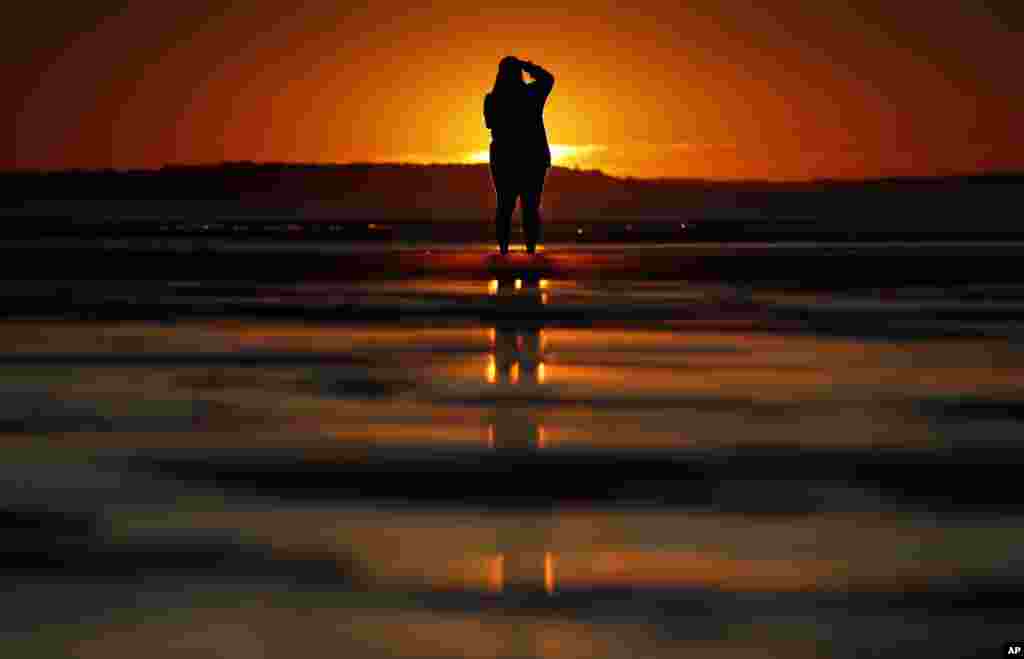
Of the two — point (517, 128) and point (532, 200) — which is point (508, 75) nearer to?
point (517, 128)

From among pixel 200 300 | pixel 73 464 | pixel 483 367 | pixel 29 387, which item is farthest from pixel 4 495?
pixel 200 300

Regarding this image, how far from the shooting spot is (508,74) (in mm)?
35500

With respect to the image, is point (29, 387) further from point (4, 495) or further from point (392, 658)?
point (392, 658)

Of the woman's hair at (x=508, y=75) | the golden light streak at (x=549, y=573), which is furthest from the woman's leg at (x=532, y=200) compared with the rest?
the golden light streak at (x=549, y=573)

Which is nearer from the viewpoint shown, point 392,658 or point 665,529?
point 392,658

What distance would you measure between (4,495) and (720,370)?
22.6 feet

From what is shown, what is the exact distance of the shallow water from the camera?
23.5 feet

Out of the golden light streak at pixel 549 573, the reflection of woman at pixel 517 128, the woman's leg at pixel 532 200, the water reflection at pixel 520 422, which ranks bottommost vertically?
the golden light streak at pixel 549 573

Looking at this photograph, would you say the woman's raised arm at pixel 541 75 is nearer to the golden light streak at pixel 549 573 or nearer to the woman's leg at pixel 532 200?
the woman's leg at pixel 532 200

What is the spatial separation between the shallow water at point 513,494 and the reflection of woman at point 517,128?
16093 mm

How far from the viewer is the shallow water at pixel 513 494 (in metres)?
7.18

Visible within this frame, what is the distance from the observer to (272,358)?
55.9 feet

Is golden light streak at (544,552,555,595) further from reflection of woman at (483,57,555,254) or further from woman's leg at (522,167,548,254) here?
reflection of woman at (483,57,555,254)

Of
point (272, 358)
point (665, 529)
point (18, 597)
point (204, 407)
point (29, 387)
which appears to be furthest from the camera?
point (272, 358)
